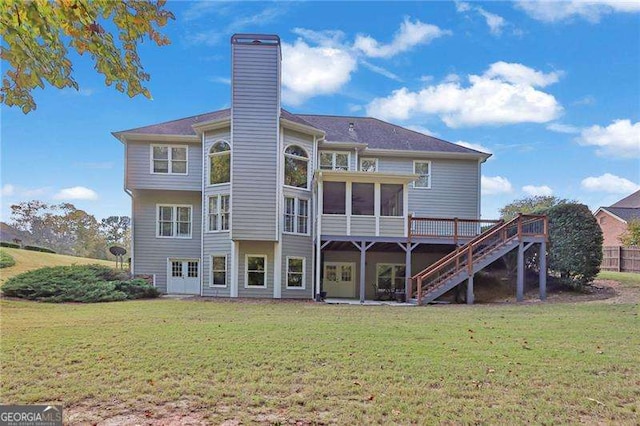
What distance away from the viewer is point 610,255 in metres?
24.8

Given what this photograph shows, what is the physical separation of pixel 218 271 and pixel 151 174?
17.5 feet

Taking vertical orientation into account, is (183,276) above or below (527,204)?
below

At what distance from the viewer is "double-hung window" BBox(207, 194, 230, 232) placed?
17.0m

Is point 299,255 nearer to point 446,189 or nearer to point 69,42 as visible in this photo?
point 446,189

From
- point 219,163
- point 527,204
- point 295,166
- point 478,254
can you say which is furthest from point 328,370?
point 527,204

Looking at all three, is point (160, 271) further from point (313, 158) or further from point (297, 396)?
point (297, 396)

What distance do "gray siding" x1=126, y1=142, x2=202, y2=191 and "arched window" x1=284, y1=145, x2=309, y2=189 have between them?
4156mm

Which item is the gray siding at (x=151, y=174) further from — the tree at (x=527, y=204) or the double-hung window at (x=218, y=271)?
the tree at (x=527, y=204)

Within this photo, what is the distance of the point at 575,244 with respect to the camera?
15.0 meters

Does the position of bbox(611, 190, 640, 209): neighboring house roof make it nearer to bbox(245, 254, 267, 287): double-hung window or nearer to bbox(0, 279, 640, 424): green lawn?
bbox(0, 279, 640, 424): green lawn

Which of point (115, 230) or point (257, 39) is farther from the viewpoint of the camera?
point (115, 230)

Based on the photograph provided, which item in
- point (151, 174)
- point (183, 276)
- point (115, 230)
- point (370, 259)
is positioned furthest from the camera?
point (115, 230)

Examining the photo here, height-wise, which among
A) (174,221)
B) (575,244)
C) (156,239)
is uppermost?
(174,221)

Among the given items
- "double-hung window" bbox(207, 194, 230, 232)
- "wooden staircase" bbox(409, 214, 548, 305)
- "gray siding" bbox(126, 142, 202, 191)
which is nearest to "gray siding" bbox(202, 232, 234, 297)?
"double-hung window" bbox(207, 194, 230, 232)
